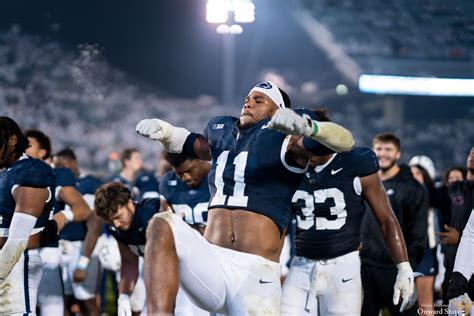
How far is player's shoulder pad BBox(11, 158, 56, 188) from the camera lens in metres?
5.07

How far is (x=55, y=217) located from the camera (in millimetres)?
7020

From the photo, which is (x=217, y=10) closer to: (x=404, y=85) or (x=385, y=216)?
(x=385, y=216)

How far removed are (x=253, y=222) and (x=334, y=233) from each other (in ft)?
3.95

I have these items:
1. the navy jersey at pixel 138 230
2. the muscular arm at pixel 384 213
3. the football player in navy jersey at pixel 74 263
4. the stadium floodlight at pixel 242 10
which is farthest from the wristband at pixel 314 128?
the stadium floodlight at pixel 242 10

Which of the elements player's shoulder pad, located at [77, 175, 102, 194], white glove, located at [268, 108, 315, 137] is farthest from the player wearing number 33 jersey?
player's shoulder pad, located at [77, 175, 102, 194]

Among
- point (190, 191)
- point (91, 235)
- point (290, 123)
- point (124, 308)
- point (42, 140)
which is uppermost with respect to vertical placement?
point (42, 140)

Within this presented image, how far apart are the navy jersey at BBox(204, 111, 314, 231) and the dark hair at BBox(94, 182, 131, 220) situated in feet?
5.67

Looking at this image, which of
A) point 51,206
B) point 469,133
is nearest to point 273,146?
point 51,206

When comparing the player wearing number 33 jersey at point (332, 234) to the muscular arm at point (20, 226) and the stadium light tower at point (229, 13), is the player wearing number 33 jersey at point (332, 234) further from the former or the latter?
the stadium light tower at point (229, 13)

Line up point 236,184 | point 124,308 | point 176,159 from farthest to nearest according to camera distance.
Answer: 1. point 176,159
2. point 124,308
3. point 236,184

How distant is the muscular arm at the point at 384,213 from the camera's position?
5.37m

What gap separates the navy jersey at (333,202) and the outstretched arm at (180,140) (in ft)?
2.83

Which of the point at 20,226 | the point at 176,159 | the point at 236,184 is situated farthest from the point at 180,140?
the point at 176,159

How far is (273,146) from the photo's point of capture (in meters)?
4.38
